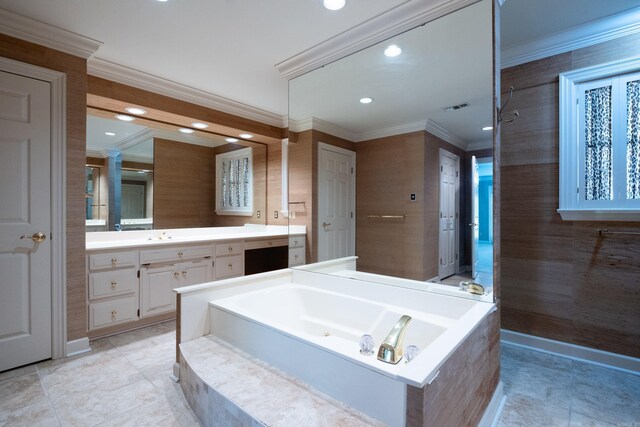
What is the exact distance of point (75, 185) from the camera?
2355 millimetres

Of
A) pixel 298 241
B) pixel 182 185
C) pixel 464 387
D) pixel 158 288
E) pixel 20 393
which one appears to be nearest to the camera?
pixel 464 387

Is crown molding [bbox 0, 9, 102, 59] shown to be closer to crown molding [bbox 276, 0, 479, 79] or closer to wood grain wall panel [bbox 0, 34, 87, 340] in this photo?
wood grain wall panel [bbox 0, 34, 87, 340]

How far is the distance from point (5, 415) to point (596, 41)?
14.4ft

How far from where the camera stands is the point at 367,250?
247 centimetres

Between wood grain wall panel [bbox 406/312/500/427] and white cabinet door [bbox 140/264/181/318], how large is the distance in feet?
8.83

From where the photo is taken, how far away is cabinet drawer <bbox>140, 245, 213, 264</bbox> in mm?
2893

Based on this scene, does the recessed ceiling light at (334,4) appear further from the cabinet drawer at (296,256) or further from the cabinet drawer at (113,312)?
the cabinet drawer at (113,312)

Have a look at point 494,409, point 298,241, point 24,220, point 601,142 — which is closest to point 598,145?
point 601,142

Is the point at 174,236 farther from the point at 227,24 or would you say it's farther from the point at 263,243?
the point at 227,24


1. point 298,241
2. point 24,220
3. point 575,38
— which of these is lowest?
point 298,241

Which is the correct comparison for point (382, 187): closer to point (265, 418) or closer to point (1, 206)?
point (265, 418)

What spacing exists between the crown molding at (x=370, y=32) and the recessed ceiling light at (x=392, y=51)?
0.25 ft

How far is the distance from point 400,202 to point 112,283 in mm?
2511

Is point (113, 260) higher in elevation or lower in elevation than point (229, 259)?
higher
